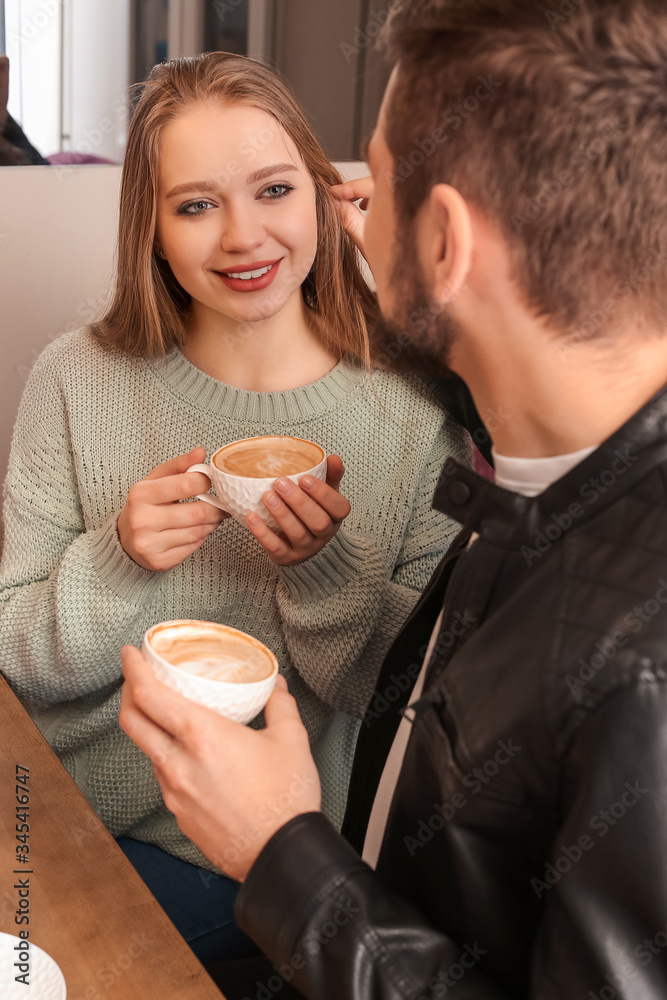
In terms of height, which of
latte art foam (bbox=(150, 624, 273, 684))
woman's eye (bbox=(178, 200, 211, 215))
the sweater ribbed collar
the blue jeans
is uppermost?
woman's eye (bbox=(178, 200, 211, 215))

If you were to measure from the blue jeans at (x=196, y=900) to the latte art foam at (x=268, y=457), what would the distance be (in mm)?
483

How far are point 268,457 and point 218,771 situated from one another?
0.51 m

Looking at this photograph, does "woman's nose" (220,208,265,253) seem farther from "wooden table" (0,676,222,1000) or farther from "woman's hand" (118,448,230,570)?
"wooden table" (0,676,222,1000)

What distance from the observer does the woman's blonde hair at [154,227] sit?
1244mm

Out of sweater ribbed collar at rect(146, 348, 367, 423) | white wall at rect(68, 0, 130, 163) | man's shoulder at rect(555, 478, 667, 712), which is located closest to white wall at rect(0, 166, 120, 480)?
white wall at rect(68, 0, 130, 163)

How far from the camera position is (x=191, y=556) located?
1.32m

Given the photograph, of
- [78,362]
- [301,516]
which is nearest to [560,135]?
[301,516]

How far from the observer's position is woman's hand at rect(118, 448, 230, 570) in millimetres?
1064

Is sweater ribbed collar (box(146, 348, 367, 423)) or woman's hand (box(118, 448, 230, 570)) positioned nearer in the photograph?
woman's hand (box(118, 448, 230, 570))

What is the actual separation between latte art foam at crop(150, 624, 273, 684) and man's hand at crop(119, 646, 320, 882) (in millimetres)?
57

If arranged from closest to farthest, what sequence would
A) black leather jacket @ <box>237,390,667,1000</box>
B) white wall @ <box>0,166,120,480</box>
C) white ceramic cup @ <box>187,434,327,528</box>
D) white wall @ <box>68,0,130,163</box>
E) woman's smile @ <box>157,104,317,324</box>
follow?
black leather jacket @ <box>237,390,667,1000</box>
white ceramic cup @ <box>187,434,327,528</box>
woman's smile @ <box>157,104,317,324</box>
white wall @ <box>0,166,120,480</box>
white wall @ <box>68,0,130,163</box>

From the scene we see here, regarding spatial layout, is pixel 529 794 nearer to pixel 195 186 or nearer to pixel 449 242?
pixel 449 242

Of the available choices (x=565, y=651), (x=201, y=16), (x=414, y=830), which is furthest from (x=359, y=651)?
(x=201, y=16)

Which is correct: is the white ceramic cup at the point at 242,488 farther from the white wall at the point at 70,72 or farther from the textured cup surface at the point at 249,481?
the white wall at the point at 70,72
